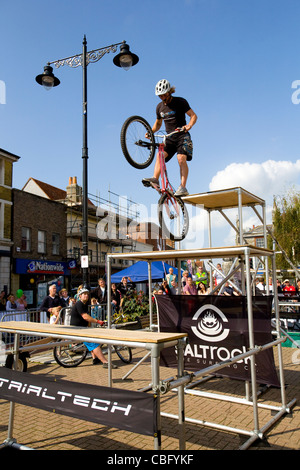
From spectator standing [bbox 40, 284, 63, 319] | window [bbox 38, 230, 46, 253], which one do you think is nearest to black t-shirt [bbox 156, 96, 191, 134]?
spectator standing [bbox 40, 284, 63, 319]

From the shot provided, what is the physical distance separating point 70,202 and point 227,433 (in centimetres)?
3051

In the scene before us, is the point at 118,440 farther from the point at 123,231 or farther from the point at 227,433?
the point at 123,231

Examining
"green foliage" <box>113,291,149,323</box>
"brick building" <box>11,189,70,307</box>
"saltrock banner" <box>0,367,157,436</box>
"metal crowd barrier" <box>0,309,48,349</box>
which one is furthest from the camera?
"brick building" <box>11,189,70,307</box>

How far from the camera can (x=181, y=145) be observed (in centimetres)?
630

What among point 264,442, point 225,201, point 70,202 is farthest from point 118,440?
point 70,202

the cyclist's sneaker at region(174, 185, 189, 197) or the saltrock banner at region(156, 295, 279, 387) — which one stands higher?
the cyclist's sneaker at region(174, 185, 189, 197)

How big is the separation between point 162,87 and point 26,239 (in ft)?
75.3

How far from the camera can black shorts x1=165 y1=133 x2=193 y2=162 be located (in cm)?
629

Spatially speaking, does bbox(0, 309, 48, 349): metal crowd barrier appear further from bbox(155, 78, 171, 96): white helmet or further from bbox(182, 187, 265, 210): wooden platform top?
bbox(155, 78, 171, 96): white helmet

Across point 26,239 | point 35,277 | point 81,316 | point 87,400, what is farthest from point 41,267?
point 87,400

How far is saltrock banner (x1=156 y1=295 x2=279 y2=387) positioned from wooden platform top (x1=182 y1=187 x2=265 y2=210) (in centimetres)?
161

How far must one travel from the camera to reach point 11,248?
81.8ft

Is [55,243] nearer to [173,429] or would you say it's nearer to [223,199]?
[223,199]
